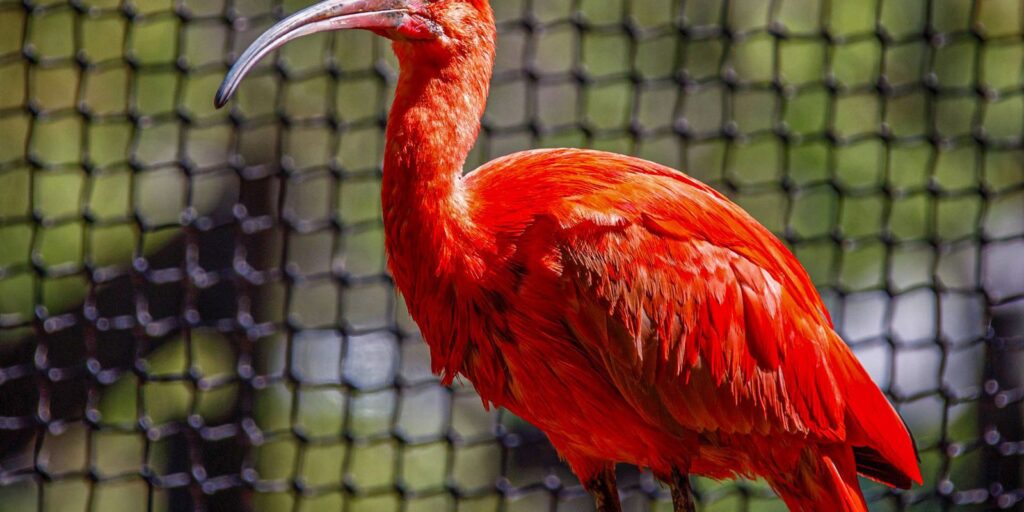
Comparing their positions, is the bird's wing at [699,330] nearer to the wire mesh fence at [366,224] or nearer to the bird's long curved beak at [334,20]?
the bird's long curved beak at [334,20]

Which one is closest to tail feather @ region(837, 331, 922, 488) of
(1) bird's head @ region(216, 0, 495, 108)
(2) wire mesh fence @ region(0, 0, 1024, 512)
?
(1) bird's head @ region(216, 0, 495, 108)

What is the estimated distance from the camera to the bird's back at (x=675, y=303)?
1630 millimetres

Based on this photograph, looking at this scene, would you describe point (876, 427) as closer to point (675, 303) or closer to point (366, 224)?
point (675, 303)

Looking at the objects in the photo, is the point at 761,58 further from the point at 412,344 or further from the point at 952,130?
the point at 412,344

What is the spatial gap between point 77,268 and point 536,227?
2.26 m

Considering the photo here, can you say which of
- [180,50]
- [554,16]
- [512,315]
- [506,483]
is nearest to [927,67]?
[554,16]

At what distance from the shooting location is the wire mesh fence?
337 centimetres

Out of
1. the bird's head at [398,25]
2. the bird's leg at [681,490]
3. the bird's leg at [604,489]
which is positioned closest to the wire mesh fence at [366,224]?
the bird's leg at [604,489]

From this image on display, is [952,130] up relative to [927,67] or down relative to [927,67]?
down

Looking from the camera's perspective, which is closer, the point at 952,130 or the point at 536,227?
the point at 536,227

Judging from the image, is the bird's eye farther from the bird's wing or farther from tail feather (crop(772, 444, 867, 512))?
tail feather (crop(772, 444, 867, 512))

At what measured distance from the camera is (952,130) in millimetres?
4137

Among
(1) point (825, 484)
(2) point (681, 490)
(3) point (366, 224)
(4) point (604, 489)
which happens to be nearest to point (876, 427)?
(1) point (825, 484)

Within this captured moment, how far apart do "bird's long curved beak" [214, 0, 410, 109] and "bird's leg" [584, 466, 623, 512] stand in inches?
30.6
